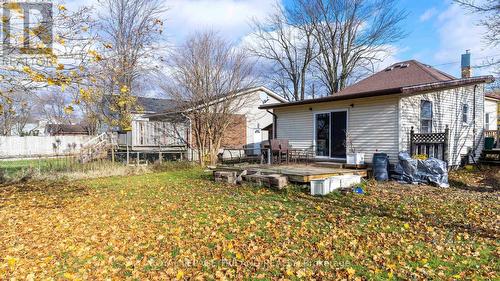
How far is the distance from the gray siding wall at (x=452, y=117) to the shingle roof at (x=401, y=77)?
0.96m

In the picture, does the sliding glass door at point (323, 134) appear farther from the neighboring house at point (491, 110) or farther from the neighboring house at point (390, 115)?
the neighboring house at point (491, 110)

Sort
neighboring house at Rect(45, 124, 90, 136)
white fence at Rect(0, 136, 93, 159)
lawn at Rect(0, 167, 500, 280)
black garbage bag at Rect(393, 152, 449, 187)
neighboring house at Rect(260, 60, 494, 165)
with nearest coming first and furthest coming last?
lawn at Rect(0, 167, 500, 280) < black garbage bag at Rect(393, 152, 449, 187) < neighboring house at Rect(260, 60, 494, 165) < white fence at Rect(0, 136, 93, 159) < neighboring house at Rect(45, 124, 90, 136)

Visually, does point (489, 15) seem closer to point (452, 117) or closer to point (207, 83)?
point (452, 117)

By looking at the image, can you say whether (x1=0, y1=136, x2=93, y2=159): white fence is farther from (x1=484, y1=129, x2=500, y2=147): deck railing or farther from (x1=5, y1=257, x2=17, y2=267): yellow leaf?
(x1=484, y1=129, x2=500, y2=147): deck railing

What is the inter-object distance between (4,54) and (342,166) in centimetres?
955

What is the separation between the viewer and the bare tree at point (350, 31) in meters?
25.4

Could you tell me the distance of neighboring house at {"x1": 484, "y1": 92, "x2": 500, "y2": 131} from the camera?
1764 cm

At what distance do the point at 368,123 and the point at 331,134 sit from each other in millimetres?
1649

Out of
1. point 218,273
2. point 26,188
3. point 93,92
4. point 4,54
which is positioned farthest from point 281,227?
point 26,188

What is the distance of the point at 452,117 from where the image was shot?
1246cm

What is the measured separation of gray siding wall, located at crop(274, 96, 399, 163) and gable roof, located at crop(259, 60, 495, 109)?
0.43 m

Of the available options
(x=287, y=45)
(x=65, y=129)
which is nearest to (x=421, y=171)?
(x=287, y=45)

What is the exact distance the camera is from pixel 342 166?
1083 cm

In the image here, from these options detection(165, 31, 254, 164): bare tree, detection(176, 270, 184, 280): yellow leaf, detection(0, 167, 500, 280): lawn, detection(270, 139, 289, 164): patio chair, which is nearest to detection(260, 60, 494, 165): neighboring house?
detection(270, 139, 289, 164): patio chair
